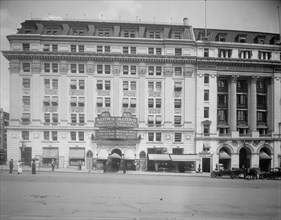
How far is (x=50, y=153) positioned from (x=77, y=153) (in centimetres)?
288

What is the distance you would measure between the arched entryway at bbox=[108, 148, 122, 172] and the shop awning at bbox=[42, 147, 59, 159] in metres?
5.65

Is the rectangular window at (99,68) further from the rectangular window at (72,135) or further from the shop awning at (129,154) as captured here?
the shop awning at (129,154)

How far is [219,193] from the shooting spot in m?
14.1

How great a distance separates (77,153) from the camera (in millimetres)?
29781

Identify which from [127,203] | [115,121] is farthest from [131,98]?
[127,203]

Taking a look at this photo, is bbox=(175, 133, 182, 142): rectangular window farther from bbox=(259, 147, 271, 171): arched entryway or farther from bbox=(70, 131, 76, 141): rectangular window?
bbox=(70, 131, 76, 141): rectangular window

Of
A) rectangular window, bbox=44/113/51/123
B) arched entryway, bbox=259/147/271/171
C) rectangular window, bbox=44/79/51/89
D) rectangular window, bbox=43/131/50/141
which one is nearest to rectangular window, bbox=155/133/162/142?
arched entryway, bbox=259/147/271/171

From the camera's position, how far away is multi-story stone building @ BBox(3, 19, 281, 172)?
2509cm

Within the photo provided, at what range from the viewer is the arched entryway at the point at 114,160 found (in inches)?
1119

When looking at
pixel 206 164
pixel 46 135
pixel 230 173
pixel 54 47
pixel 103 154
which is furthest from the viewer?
pixel 206 164

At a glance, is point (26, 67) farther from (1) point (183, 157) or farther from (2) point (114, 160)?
(1) point (183, 157)

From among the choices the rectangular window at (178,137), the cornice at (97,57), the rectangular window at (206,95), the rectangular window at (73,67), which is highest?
the cornice at (97,57)

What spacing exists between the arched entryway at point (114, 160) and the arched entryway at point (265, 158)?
46.1 ft

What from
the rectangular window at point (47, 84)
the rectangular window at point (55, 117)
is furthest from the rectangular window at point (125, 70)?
the rectangular window at point (55, 117)
